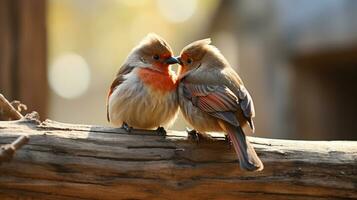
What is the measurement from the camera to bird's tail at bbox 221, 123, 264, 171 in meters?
4.63

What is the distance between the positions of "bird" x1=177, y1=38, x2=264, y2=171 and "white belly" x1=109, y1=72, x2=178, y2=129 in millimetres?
110

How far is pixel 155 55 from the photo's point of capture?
5.81 m

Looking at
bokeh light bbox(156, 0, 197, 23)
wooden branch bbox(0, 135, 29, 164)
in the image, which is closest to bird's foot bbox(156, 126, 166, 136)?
wooden branch bbox(0, 135, 29, 164)

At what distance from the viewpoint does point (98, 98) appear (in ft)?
66.8

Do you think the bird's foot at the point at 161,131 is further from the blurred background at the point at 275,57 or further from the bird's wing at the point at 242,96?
the blurred background at the point at 275,57

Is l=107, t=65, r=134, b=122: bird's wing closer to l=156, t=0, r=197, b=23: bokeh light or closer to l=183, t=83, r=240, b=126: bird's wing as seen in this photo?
l=183, t=83, r=240, b=126: bird's wing

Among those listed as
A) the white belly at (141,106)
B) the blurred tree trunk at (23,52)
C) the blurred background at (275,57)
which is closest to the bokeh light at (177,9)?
the blurred background at (275,57)

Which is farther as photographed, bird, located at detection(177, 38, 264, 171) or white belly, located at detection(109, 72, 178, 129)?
white belly, located at detection(109, 72, 178, 129)

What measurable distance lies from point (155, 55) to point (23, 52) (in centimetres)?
186

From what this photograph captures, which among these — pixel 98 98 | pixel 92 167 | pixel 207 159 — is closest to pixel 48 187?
pixel 92 167

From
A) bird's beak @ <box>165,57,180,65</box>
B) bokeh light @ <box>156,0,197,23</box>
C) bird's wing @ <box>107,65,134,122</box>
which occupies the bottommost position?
bokeh light @ <box>156,0,197,23</box>

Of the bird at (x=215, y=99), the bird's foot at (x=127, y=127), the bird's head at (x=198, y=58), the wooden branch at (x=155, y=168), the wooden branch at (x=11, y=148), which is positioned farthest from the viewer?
the bird's head at (x=198, y=58)

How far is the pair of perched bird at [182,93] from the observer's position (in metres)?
5.20

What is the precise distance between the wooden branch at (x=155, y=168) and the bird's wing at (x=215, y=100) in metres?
0.18
